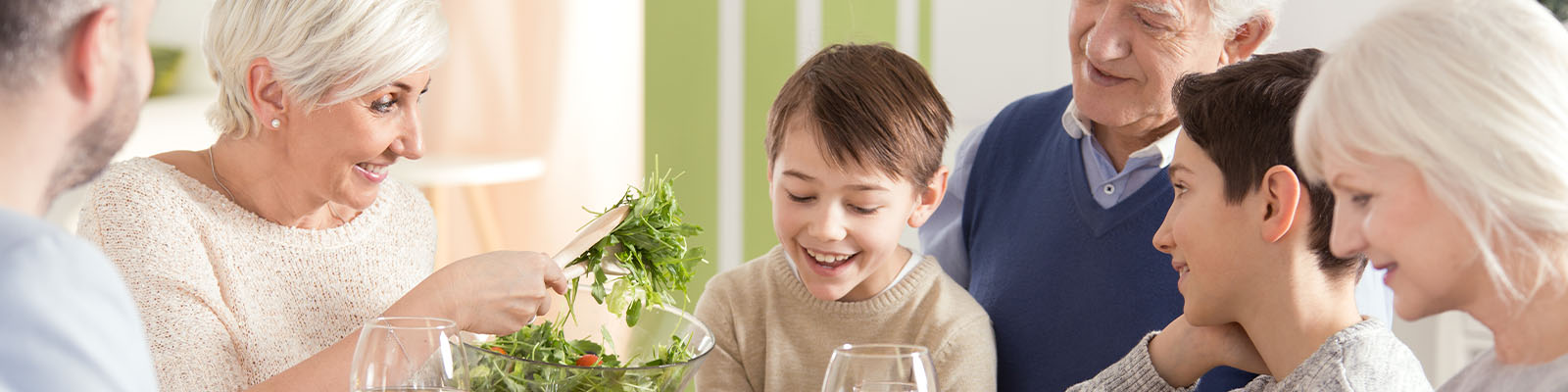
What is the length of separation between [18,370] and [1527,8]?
107 centimetres

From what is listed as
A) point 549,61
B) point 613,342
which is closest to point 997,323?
point 613,342

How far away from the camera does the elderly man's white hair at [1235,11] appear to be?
1.86 meters

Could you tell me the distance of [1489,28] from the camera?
97 cm

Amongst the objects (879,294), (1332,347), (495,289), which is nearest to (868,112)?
(879,294)

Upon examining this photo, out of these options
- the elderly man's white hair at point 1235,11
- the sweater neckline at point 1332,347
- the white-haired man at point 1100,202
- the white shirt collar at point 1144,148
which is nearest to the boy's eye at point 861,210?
the white-haired man at point 1100,202

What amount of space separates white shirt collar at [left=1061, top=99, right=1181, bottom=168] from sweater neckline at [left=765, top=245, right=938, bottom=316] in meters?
0.31

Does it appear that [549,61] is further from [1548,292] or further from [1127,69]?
[1548,292]

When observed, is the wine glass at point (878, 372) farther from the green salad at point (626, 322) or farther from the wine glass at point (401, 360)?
the wine glass at point (401, 360)

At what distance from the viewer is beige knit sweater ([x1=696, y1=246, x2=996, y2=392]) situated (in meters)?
1.91

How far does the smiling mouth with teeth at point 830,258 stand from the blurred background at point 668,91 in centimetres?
169

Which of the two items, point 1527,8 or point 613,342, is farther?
point 613,342

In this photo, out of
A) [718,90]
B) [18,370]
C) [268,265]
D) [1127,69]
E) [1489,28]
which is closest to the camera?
[18,370]

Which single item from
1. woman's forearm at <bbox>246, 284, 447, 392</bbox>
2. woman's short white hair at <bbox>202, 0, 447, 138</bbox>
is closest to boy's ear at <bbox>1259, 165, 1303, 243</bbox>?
woman's forearm at <bbox>246, 284, 447, 392</bbox>

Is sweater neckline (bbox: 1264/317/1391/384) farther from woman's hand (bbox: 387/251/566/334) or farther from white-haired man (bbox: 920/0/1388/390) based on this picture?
woman's hand (bbox: 387/251/566/334)
